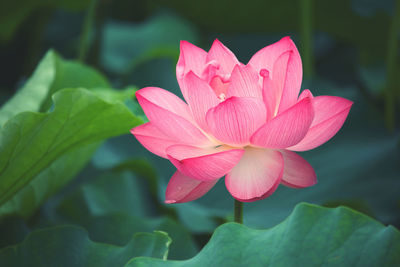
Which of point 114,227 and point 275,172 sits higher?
point 275,172

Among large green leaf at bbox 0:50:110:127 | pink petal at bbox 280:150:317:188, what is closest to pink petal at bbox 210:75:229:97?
pink petal at bbox 280:150:317:188

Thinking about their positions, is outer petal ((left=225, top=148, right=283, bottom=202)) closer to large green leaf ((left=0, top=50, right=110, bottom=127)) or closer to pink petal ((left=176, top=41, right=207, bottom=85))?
→ pink petal ((left=176, top=41, right=207, bottom=85))

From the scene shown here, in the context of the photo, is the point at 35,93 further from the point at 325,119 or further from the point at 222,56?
the point at 325,119

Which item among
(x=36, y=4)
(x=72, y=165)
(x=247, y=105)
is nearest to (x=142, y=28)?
(x=36, y=4)

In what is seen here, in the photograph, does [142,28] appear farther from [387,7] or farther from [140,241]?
[140,241]

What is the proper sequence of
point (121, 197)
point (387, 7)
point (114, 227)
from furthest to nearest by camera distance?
point (387, 7) → point (121, 197) → point (114, 227)

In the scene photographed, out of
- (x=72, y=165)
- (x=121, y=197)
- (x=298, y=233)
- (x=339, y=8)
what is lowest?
(x=121, y=197)

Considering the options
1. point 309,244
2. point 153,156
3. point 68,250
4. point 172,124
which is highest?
point 172,124

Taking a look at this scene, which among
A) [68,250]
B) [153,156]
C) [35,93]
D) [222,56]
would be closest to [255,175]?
[222,56]
